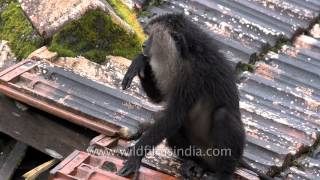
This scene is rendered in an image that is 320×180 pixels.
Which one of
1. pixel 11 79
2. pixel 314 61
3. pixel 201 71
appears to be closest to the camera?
pixel 201 71

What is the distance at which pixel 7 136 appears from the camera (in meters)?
4.81

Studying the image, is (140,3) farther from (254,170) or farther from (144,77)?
(254,170)

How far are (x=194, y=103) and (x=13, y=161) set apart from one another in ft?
4.35

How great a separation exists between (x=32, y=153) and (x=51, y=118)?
0.56 meters

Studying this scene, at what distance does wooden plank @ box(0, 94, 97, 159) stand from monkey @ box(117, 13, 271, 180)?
53cm

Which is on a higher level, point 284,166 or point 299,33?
point 299,33

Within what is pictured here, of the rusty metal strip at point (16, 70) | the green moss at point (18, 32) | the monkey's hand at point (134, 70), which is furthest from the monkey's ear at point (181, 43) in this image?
the green moss at point (18, 32)

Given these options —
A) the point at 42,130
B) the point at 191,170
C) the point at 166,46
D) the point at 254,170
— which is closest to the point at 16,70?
the point at 42,130

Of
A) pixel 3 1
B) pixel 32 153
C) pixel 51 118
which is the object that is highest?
pixel 3 1

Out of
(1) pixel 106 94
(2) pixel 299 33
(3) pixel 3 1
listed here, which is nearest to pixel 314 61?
(2) pixel 299 33

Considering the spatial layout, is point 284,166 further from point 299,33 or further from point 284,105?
point 299,33

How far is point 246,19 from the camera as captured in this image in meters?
5.47

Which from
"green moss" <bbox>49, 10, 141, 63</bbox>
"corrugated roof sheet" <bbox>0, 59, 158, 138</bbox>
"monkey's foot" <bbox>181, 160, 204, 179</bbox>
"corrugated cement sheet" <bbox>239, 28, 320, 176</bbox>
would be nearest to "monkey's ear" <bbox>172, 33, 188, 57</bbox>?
"corrugated roof sheet" <bbox>0, 59, 158, 138</bbox>

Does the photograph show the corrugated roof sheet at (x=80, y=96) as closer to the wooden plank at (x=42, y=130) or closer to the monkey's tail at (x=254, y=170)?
the wooden plank at (x=42, y=130)
